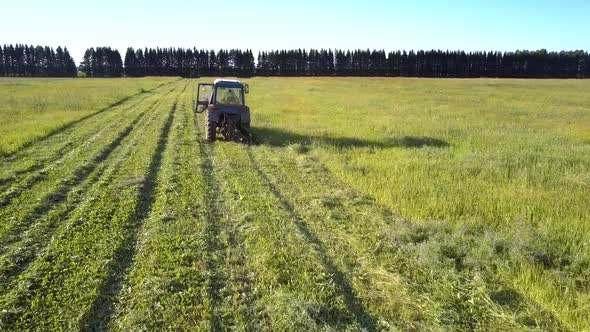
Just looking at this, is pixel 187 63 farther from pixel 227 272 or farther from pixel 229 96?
pixel 227 272

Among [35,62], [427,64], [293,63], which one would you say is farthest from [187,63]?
[427,64]

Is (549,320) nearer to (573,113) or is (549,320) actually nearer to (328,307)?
(328,307)

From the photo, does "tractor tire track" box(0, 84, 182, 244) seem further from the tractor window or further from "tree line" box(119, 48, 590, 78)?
"tree line" box(119, 48, 590, 78)

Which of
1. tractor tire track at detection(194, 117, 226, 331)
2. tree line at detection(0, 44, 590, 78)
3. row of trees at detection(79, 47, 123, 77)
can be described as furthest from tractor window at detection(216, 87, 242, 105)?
row of trees at detection(79, 47, 123, 77)

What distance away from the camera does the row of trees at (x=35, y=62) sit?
332 ft

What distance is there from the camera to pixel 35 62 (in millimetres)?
105312

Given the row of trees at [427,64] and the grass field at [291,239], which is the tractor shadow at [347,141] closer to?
the grass field at [291,239]

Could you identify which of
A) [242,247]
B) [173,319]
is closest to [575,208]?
[242,247]

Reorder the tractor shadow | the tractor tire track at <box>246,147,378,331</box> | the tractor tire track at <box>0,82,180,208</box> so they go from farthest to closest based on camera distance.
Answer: the tractor shadow → the tractor tire track at <box>0,82,180,208</box> → the tractor tire track at <box>246,147,378,331</box>

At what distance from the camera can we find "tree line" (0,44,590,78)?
102875 mm

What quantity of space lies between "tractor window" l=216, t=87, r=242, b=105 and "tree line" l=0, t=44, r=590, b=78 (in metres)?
92.4

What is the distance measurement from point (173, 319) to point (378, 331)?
71.8 inches

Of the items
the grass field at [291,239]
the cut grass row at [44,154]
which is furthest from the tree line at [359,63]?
the grass field at [291,239]

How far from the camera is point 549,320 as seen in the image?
3605 millimetres
